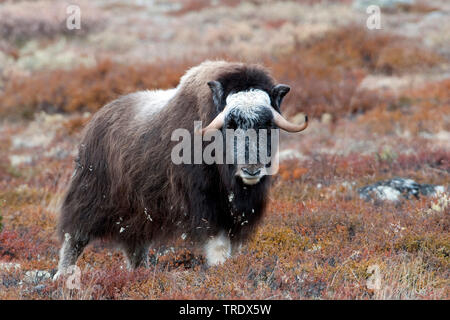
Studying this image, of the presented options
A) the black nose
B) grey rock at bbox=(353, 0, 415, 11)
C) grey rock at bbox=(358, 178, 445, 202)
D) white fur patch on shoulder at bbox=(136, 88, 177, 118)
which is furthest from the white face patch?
grey rock at bbox=(353, 0, 415, 11)

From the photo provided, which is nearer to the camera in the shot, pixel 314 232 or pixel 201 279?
pixel 201 279

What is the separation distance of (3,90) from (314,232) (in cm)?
1097

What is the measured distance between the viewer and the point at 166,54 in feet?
49.4

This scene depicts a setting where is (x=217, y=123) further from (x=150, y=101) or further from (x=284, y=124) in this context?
(x=150, y=101)

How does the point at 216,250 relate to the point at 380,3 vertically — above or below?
below

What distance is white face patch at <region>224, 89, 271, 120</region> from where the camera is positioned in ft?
11.8

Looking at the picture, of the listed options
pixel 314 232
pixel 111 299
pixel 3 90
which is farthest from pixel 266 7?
pixel 111 299

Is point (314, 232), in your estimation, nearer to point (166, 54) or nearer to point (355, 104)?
point (355, 104)

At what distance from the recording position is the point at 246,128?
3596 millimetres

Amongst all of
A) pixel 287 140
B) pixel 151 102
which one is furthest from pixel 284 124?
pixel 287 140

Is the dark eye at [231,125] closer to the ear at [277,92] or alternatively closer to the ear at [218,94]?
the ear at [218,94]

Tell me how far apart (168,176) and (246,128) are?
2.68 feet

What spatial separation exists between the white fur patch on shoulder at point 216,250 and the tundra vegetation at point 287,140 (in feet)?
0.38

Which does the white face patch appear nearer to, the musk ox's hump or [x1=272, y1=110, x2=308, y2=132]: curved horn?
[x1=272, y1=110, x2=308, y2=132]: curved horn
